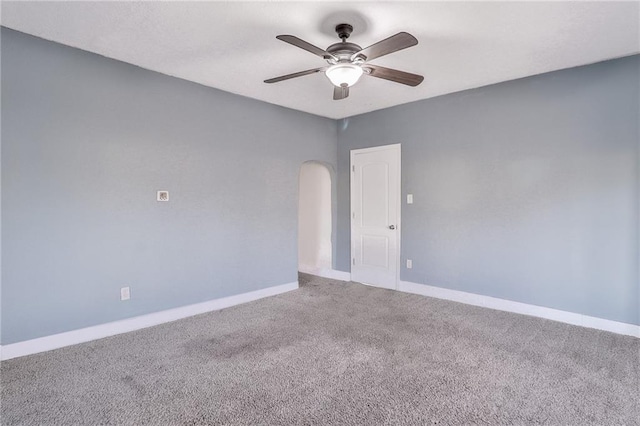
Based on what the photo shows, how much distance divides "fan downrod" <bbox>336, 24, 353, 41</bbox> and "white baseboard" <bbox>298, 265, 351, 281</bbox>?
144 inches

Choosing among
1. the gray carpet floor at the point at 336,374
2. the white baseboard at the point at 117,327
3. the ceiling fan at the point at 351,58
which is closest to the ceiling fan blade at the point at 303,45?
the ceiling fan at the point at 351,58

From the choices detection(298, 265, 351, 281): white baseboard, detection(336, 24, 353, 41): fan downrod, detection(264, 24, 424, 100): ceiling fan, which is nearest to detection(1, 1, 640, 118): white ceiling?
detection(336, 24, 353, 41): fan downrod

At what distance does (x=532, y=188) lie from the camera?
11.8 feet

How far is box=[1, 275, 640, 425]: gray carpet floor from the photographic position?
1982 mm

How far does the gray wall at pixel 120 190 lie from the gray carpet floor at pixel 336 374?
47 cm

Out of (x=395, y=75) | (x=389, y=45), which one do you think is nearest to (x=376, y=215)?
(x=395, y=75)

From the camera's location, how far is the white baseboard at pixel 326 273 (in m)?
5.38

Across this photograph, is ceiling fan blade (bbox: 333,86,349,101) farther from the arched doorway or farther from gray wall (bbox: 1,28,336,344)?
the arched doorway

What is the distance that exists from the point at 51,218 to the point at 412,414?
123 inches

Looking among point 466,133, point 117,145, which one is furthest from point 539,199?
point 117,145

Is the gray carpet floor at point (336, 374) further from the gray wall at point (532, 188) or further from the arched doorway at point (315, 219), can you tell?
the arched doorway at point (315, 219)

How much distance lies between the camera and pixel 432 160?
4.40 m

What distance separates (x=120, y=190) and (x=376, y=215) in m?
3.28

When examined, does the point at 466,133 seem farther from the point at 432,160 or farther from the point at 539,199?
the point at 539,199
